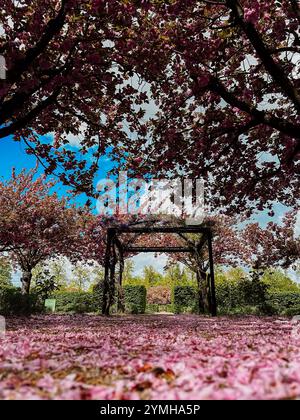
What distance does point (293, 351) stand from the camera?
4.50m

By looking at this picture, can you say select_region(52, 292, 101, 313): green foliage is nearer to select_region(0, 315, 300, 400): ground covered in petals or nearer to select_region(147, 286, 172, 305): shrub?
select_region(0, 315, 300, 400): ground covered in petals

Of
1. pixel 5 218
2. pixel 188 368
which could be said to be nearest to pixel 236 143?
pixel 188 368

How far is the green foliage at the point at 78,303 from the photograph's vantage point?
24203mm

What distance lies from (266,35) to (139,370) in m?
9.48

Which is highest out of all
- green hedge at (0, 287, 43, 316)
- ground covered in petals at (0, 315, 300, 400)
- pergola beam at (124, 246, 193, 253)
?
pergola beam at (124, 246, 193, 253)

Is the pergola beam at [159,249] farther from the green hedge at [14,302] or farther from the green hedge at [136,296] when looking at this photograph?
the green hedge at [136,296]

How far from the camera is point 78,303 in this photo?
25.0 meters

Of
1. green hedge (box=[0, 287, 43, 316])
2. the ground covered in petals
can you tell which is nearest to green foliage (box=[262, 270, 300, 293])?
green hedge (box=[0, 287, 43, 316])

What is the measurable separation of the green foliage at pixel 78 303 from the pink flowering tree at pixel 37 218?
3069mm

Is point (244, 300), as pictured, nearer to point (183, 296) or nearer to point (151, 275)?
point (183, 296)

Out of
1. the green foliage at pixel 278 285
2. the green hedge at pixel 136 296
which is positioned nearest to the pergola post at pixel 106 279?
the green hedge at pixel 136 296

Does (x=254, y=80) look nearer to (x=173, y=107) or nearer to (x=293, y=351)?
(x=173, y=107)

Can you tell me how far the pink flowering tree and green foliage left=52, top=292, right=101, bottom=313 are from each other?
307 cm

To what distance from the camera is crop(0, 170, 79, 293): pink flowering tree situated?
1022 inches
